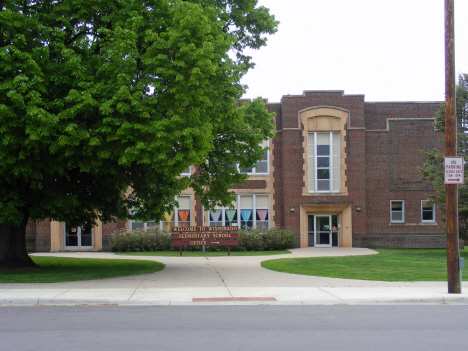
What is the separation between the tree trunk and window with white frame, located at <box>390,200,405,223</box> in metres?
20.7

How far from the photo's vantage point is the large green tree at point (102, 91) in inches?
490

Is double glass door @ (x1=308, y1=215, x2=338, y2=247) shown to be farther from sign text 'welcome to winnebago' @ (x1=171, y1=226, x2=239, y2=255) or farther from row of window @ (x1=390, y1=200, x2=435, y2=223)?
sign text 'welcome to winnebago' @ (x1=171, y1=226, x2=239, y2=255)

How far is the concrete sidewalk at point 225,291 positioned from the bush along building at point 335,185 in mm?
13424

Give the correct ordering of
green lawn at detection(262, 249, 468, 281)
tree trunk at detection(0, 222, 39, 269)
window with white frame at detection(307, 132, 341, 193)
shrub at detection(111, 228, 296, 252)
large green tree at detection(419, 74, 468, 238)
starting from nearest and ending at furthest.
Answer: green lawn at detection(262, 249, 468, 281) < tree trunk at detection(0, 222, 39, 269) < large green tree at detection(419, 74, 468, 238) < shrub at detection(111, 228, 296, 252) < window with white frame at detection(307, 132, 341, 193)

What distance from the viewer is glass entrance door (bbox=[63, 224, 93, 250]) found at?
95.2 feet

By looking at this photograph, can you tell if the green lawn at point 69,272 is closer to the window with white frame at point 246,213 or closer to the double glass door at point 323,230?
the window with white frame at point 246,213

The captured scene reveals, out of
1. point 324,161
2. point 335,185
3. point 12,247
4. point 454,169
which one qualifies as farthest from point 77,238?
point 454,169

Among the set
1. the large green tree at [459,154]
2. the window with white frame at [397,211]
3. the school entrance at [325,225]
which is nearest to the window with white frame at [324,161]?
the school entrance at [325,225]

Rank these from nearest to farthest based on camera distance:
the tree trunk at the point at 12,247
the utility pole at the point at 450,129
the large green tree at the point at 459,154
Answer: the utility pole at the point at 450,129
the tree trunk at the point at 12,247
the large green tree at the point at 459,154

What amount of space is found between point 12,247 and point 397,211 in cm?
2143

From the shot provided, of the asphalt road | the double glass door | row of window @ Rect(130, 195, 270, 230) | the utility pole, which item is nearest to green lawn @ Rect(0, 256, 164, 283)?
the asphalt road

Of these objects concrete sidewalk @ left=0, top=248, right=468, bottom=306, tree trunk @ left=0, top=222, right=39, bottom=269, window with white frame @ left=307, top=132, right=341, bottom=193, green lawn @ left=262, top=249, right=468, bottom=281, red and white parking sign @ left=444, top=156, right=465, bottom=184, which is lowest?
green lawn @ left=262, top=249, right=468, bottom=281

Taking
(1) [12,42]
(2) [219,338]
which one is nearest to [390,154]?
(1) [12,42]

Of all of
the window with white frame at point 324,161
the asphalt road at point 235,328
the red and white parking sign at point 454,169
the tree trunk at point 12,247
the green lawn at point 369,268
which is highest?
the window with white frame at point 324,161
